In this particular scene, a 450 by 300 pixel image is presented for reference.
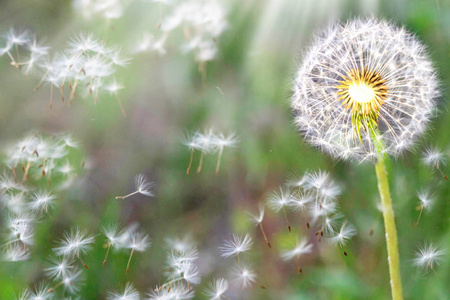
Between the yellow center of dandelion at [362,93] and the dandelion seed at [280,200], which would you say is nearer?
the yellow center of dandelion at [362,93]

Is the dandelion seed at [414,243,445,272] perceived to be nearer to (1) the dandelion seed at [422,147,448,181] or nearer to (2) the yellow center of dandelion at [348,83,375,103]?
(1) the dandelion seed at [422,147,448,181]

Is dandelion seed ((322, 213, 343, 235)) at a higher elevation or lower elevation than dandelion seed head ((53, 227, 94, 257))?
higher

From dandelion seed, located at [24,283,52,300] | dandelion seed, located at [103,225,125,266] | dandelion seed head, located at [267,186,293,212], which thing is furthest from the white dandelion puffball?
dandelion seed, located at [24,283,52,300]

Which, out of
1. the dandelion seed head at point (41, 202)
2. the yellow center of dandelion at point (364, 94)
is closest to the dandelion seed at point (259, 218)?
the yellow center of dandelion at point (364, 94)

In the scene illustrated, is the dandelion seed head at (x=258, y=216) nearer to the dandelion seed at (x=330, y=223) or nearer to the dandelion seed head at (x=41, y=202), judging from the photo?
the dandelion seed at (x=330, y=223)

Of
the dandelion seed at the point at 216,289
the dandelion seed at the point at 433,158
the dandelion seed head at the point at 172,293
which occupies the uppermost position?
the dandelion seed at the point at 433,158
